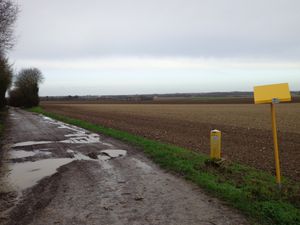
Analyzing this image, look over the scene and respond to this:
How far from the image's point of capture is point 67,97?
17100 cm

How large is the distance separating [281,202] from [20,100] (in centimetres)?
8222

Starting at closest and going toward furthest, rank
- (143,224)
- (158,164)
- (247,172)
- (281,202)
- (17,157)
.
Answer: (143,224), (281,202), (247,172), (158,164), (17,157)

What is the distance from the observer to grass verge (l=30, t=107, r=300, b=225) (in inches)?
181

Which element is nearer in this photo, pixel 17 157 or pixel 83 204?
pixel 83 204

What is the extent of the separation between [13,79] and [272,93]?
54129 mm

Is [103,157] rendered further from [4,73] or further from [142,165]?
[4,73]

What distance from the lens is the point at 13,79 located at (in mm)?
50844

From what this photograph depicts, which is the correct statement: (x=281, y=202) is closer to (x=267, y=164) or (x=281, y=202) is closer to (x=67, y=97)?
(x=267, y=164)

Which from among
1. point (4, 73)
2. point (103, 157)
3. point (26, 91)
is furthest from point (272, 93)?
point (26, 91)

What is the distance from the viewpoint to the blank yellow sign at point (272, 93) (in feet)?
17.7

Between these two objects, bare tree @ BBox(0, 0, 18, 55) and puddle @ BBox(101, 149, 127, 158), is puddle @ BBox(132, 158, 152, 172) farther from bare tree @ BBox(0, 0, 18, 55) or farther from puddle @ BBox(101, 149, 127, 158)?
bare tree @ BBox(0, 0, 18, 55)

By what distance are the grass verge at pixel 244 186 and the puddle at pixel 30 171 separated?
3.25m

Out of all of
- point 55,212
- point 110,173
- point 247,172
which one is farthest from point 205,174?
point 55,212

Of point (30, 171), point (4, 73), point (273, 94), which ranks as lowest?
point (30, 171)
